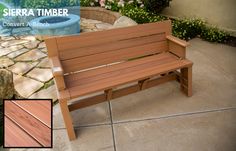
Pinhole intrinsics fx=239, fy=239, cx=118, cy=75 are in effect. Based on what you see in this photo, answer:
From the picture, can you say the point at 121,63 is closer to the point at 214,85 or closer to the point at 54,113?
the point at 54,113

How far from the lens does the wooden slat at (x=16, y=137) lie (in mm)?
2834

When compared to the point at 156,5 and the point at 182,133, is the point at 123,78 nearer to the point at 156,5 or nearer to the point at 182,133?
the point at 182,133

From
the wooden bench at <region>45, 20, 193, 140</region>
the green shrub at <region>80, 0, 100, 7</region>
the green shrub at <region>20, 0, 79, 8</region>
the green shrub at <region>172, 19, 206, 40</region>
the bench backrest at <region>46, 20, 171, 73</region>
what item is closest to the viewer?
the wooden bench at <region>45, 20, 193, 140</region>

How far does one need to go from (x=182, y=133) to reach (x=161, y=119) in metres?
0.34

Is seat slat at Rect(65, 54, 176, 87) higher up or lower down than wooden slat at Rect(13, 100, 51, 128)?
higher up

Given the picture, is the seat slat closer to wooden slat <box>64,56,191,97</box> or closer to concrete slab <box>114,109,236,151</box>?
wooden slat <box>64,56,191,97</box>

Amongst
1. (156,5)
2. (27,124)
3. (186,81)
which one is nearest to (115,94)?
(186,81)

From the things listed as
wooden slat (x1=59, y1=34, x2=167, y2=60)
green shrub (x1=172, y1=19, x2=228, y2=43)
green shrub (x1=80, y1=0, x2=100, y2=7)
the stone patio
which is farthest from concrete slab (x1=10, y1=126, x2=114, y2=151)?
green shrub (x1=80, y1=0, x2=100, y2=7)

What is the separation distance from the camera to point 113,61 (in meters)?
3.21

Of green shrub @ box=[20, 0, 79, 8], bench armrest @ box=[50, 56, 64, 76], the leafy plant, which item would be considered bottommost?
bench armrest @ box=[50, 56, 64, 76]

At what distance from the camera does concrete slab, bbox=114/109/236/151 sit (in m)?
2.65

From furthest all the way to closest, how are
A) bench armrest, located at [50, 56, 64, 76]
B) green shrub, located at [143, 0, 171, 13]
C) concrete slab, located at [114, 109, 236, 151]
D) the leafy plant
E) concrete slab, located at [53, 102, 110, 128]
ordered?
green shrub, located at [143, 0, 171, 13], the leafy plant, concrete slab, located at [53, 102, 110, 128], concrete slab, located at [114, 109, 236, 151], bench armrest, located at [50, 56, 64, 76]

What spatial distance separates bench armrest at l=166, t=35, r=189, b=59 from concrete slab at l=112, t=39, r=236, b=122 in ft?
2.03

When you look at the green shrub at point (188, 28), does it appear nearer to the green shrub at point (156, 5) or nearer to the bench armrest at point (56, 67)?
the green shrub at point (156, 5)
